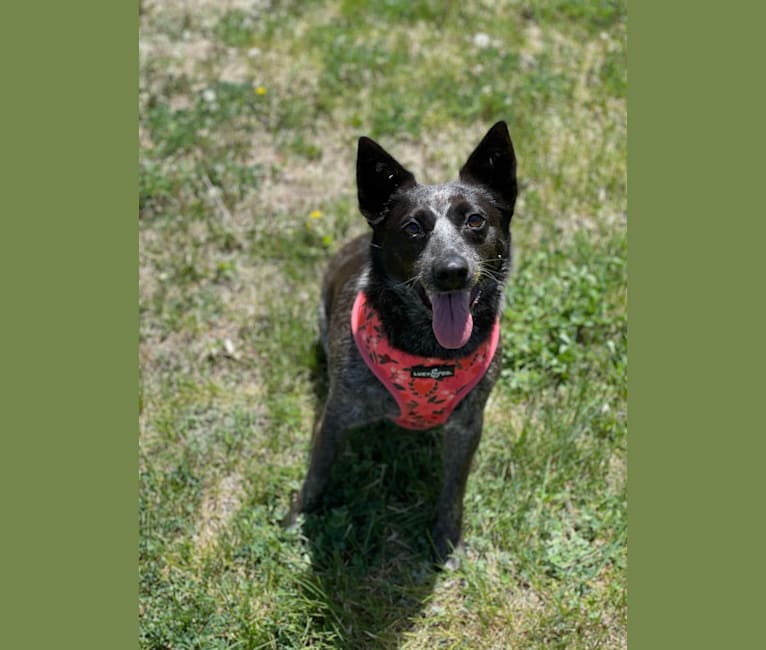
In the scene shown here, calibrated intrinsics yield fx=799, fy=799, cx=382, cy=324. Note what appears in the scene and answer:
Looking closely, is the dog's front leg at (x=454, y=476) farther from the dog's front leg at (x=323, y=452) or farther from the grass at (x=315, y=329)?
the dog's front leg at (x=323, y=452)

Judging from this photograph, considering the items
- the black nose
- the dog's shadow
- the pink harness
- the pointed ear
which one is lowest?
the dog's shadow

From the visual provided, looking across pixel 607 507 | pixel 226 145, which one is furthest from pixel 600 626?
pixel 226 145

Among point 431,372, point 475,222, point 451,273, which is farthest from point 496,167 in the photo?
point 431,372

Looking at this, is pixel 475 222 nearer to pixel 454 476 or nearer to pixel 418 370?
pixel 418 370

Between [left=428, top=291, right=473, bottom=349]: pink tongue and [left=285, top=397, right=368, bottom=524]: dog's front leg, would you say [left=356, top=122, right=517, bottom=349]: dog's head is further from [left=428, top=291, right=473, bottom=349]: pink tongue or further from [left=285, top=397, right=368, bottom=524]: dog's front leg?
[left=285, top=397, right=368, bottom=524]: dog's front leg

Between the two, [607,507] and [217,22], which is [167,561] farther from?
[217,22]

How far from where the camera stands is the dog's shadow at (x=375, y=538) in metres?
3.60

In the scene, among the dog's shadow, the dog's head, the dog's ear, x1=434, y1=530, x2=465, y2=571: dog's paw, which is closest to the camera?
the dog's head

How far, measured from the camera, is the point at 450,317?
3.26 metres

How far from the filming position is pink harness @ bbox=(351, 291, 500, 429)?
3465 millimetres

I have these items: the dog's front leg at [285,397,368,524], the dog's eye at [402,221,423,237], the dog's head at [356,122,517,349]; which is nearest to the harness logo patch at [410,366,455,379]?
the dog's head at [356,122,517,349]

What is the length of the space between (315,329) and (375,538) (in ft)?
4.57

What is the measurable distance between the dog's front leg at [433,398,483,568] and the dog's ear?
3.27 feet

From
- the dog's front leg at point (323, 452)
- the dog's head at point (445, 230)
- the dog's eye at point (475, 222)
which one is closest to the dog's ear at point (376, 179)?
the dog's head at point (445, 230)
